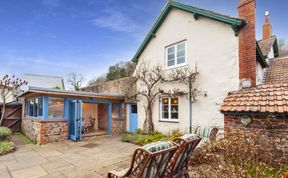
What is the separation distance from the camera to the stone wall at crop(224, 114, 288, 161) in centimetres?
423

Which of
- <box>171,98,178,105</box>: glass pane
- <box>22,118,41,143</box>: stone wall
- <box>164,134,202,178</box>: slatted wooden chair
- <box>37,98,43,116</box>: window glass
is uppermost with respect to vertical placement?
<box>171,98,178,105</box>: glass pane

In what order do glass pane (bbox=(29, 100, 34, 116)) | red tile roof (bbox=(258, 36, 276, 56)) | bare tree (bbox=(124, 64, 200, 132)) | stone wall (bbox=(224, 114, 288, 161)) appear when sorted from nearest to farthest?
stone wall (bbox=(224, 114, 288, 161)) < bare tree (bbox=(124, 64, 200, 132)) < glass pane (bbox=(29, 100, 34, 116)) < red tile roof (bbox=(258, 36, 276, 56))

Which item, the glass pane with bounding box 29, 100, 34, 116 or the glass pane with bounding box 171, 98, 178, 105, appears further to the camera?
the glass pane with bounding box 29, 100, 34, 116

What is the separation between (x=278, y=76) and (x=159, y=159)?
33.2 ft

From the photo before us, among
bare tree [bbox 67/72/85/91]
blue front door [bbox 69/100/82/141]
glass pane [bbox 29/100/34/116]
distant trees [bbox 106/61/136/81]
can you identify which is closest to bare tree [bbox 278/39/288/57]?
distant trees [bbox 106/61/136/81]

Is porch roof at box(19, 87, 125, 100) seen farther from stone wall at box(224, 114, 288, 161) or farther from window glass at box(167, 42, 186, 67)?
stone wall at box(224, 114, 288, 161)

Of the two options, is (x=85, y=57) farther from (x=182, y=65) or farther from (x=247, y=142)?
(x=247, y=142)

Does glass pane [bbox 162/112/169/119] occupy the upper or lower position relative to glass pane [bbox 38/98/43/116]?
lower

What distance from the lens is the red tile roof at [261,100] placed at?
472 centimetres

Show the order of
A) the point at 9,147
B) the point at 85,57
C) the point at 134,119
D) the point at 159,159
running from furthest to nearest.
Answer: the point at 85,57, the point at 134,119, the point at 9,147, the point at 159,159

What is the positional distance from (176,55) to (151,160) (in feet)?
26.1

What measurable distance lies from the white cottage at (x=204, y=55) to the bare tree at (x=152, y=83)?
0.30 m

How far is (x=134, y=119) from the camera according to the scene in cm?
1212

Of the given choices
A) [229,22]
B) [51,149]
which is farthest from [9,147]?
[229,22]
